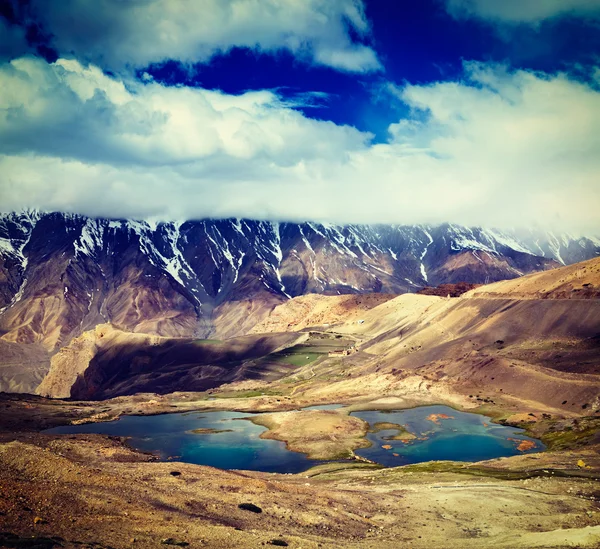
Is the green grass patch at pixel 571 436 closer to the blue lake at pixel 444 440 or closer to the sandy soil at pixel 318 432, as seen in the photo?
the blue lake at pixel 444 440

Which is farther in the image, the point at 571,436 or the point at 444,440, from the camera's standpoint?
the point at 444,440

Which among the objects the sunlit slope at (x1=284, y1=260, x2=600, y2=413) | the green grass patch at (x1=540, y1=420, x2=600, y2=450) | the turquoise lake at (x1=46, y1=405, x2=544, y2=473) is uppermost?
the sunlit slope at (x1=284, y1=260, x2=600, y2=413)

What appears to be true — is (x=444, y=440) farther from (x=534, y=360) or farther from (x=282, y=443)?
(x=534, y=360)

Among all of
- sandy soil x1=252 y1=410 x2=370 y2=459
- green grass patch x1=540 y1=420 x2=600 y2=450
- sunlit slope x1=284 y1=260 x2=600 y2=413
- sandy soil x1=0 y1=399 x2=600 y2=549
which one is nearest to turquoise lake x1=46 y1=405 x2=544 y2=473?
green grass patch x1=540 y1=420 x2=600 y2=450

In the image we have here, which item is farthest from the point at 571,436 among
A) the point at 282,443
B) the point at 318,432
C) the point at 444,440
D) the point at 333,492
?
the point at 333,492

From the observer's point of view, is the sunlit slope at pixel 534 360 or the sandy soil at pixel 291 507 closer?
the sandy soil at pixel 291 507

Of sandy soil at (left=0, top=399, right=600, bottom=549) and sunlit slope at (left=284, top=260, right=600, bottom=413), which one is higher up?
sunlit slope at (left=284, top=260, right=600, bottom=413)

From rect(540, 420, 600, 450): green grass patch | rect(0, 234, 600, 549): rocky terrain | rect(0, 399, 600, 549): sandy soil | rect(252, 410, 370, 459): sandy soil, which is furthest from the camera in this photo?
rect(252, 410, 370, 459): sandy soil

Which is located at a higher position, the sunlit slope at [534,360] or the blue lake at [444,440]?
the sunlit slope at [534,360]

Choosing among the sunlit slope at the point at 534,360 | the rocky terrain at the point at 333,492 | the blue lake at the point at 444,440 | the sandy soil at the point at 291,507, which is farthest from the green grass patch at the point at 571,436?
the sandy soil at the point at 291,507

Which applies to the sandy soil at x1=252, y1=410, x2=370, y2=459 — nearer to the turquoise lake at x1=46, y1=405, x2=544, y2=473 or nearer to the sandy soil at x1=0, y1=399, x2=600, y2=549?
the turquoise lake at x1=46, y1=405, x2=544, y2=473
